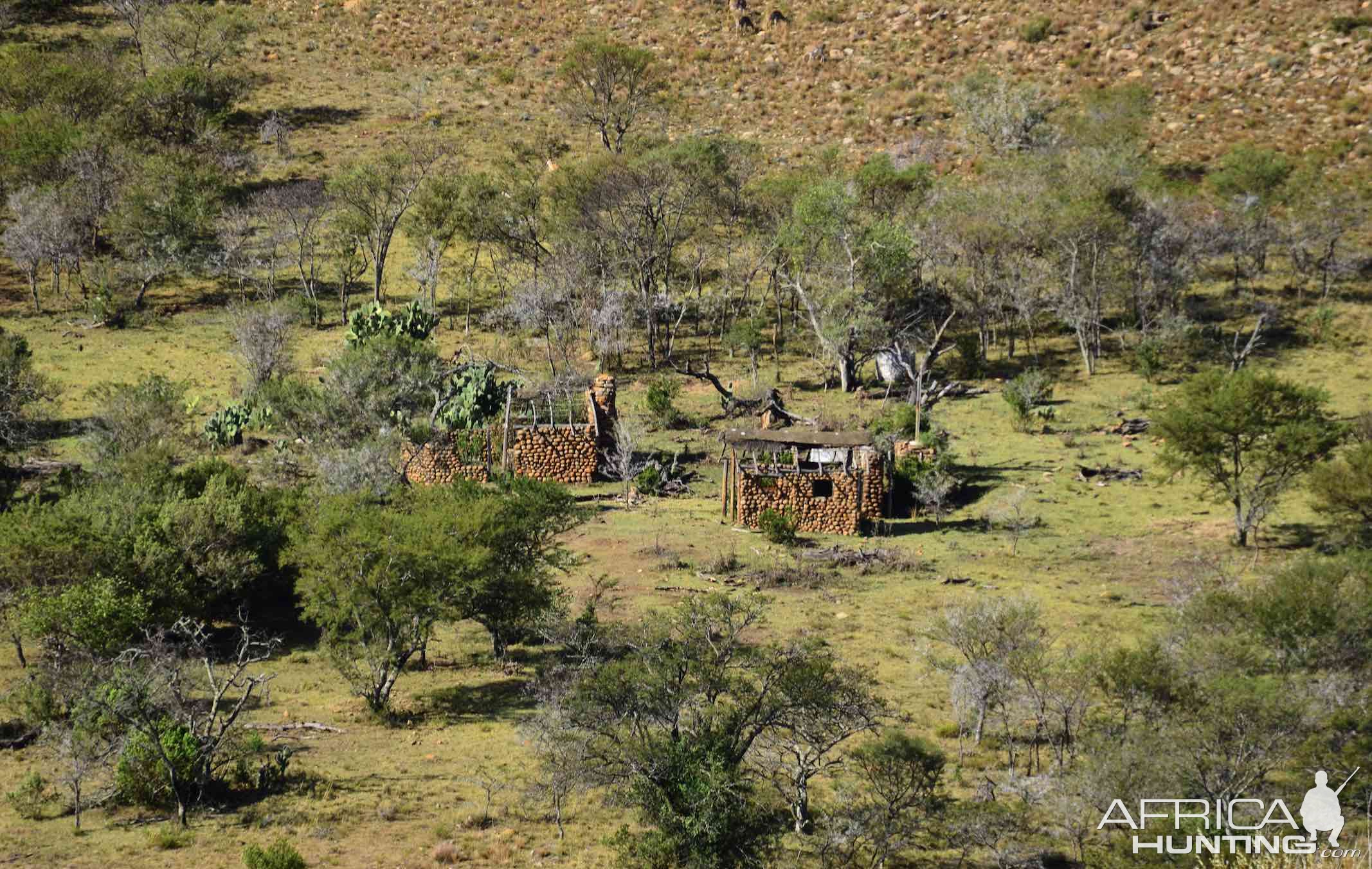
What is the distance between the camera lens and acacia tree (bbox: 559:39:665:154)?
65000mm

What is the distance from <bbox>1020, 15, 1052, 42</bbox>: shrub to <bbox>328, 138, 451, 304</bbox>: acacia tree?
4104 cm

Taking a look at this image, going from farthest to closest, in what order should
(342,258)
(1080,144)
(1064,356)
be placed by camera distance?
(1080,144) → (342,258) → (1064,356)

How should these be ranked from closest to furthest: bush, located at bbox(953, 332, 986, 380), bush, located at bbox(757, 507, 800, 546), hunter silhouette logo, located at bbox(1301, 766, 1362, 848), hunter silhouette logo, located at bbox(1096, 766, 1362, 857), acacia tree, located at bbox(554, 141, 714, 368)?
hunter silhouette logo, located at bbox(1096, 766, 1362, 857) → hunter silhouette logo, located at bbox(1301, 766, 1362, 848) → bush, located at bbox(757, 507, 800, 546) → bush, located at bbox(953, 332, 986, 380) → acacia tree, located at bbox(554, 141, 714, 368)

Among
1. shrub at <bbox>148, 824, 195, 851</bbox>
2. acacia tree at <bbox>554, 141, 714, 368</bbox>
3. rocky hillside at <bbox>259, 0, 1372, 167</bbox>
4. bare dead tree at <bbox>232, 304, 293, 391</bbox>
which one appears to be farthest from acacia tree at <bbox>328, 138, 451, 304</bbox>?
shrub at <bbox>148, 824, 195, 851</bbox>

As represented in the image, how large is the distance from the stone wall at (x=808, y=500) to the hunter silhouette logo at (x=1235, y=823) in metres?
15.0

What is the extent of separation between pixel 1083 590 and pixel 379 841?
623 inches

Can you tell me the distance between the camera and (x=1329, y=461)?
1142 inches

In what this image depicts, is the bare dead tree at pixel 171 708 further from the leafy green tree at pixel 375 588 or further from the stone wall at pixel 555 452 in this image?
the stone wall at pixel 555 452

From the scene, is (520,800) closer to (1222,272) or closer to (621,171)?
(621,171)

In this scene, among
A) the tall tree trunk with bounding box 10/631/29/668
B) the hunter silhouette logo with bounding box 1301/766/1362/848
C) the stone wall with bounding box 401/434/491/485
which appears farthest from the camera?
the stone wall with bounding box 401/434/491/485

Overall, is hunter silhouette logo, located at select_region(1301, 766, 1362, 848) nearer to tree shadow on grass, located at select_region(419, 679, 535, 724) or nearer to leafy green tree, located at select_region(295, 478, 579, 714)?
tree shadow on grass, located at select_region(419, 679, 535, 724)

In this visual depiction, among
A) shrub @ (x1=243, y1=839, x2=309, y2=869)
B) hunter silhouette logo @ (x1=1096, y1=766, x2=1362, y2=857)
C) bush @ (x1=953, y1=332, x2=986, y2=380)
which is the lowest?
shrub @ (x1=243, y1=839, x2=309, y2=869)

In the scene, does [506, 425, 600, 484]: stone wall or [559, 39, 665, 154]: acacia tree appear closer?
[506, 425, 600, 484]: stone wall

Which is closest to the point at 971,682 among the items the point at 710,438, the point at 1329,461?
the point at 1329,461
